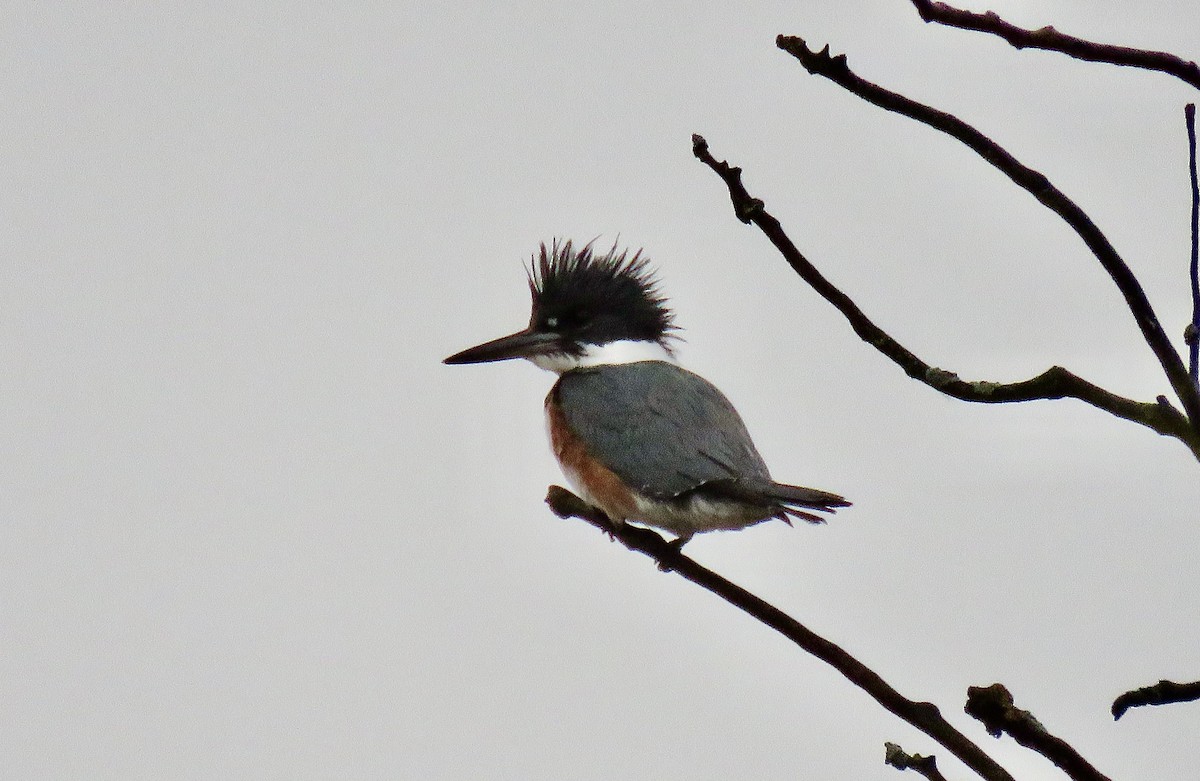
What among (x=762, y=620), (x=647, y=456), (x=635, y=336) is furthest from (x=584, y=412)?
(x=762, y=620)

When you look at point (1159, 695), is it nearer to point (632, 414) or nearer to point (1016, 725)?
point (1016, 725)

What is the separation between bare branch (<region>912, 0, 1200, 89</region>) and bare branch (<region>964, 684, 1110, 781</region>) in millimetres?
447

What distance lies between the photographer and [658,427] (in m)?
2.75

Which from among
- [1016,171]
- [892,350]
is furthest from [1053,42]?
[892,350]

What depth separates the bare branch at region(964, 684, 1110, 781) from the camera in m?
0.93

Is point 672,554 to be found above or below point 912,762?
above

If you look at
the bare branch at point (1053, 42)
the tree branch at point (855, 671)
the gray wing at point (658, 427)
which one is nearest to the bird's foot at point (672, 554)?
the tree branch at point (855, 671)

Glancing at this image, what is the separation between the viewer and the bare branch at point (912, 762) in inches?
41.4

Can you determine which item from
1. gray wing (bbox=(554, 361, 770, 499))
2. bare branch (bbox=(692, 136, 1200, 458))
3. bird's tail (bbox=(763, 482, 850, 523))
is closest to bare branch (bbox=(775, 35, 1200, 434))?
bare branch (bbox=(692, 136, 1200, 458))

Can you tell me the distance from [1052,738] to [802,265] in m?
0.44

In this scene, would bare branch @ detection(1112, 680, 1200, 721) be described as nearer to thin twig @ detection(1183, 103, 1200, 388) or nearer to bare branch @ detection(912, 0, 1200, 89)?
thin twig @ detection(1183, 103, 1200, 388)

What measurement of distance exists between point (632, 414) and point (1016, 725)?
1.86m

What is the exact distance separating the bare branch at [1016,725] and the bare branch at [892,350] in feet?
0.76

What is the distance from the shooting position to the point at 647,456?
2666mm
